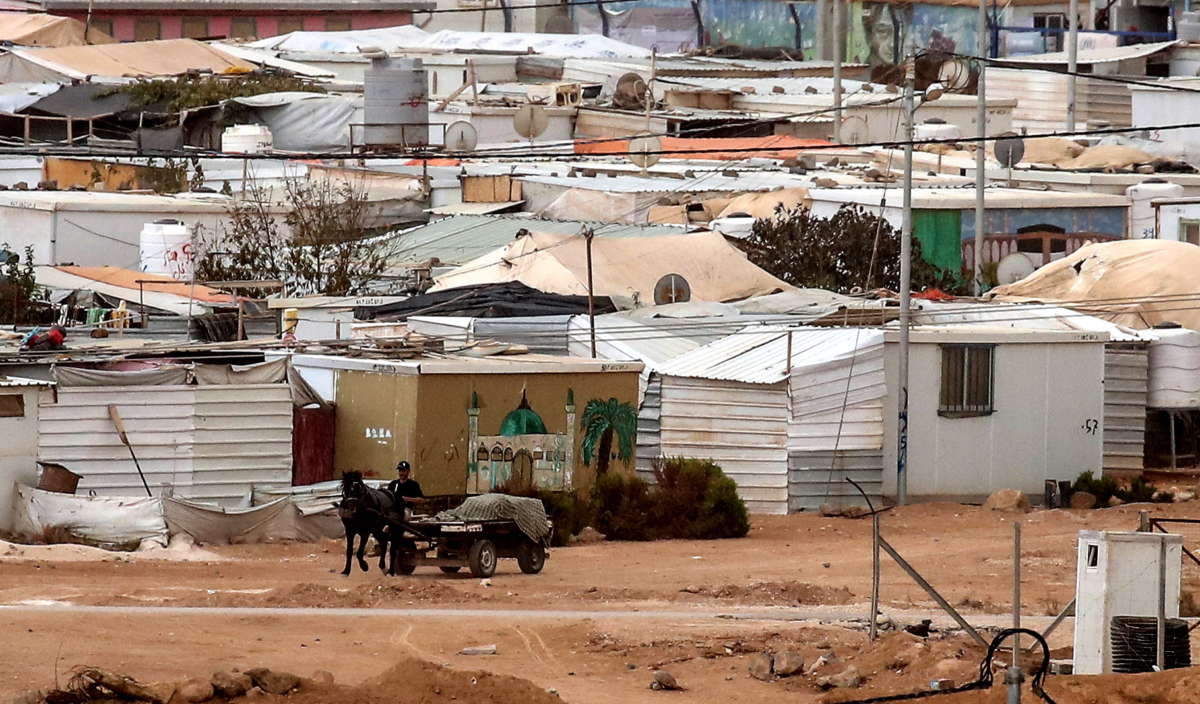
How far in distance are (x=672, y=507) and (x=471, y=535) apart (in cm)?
666

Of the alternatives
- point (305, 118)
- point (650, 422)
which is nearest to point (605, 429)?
point (650, 422)

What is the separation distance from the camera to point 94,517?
80.4 ft

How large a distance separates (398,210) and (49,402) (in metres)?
25.3

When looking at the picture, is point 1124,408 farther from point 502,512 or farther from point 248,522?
point 502,512

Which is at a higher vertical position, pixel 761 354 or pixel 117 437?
pixel 761 354

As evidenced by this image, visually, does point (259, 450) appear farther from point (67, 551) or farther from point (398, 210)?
point (398, 210)

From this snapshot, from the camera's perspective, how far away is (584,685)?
1636 centimetres

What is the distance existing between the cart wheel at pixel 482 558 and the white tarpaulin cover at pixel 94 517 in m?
4.37

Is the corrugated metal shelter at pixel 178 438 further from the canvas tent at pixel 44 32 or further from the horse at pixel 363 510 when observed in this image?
the canvas tent at pixel 44 32

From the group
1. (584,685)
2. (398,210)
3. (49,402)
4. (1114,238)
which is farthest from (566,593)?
(398,210)

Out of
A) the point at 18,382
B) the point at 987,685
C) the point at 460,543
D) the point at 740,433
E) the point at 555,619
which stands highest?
the point at 18,382

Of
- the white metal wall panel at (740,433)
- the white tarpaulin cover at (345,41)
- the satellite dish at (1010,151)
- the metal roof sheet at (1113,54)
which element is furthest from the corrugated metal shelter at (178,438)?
the white tarpaulin cover at (345,41)

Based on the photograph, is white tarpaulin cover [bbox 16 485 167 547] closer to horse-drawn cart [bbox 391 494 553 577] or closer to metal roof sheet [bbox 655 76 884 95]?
horse-drawn cart [bbox 391 494 553 577]

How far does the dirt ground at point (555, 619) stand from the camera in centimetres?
1603
